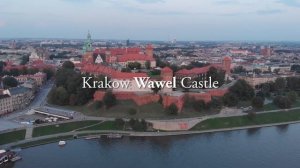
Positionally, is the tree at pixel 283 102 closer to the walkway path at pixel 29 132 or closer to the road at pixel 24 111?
the road at pixel 24 111

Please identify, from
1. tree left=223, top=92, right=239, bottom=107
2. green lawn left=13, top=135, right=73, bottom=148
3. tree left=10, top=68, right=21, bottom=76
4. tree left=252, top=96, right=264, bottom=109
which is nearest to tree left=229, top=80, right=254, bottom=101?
tree left=223, top=92, right=239, bottom=107

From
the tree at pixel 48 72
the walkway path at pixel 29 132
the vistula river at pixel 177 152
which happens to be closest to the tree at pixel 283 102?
the vistula river at pixel 177 152

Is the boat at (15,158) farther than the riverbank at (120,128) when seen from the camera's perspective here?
No

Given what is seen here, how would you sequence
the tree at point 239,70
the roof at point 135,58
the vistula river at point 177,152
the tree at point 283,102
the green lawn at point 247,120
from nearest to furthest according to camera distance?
the vistula river at point 177,152, the green lawn at point 247,120, the tree at point 283,102, the roof at point 135,58, the tree at point 239,70

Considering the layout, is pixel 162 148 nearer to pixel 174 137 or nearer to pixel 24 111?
pixel 174 137

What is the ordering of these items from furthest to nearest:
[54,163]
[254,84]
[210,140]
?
[254,84], [210,140], [54,163]

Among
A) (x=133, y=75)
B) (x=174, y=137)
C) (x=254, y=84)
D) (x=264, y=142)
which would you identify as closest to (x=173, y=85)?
(x=133, y=75)
